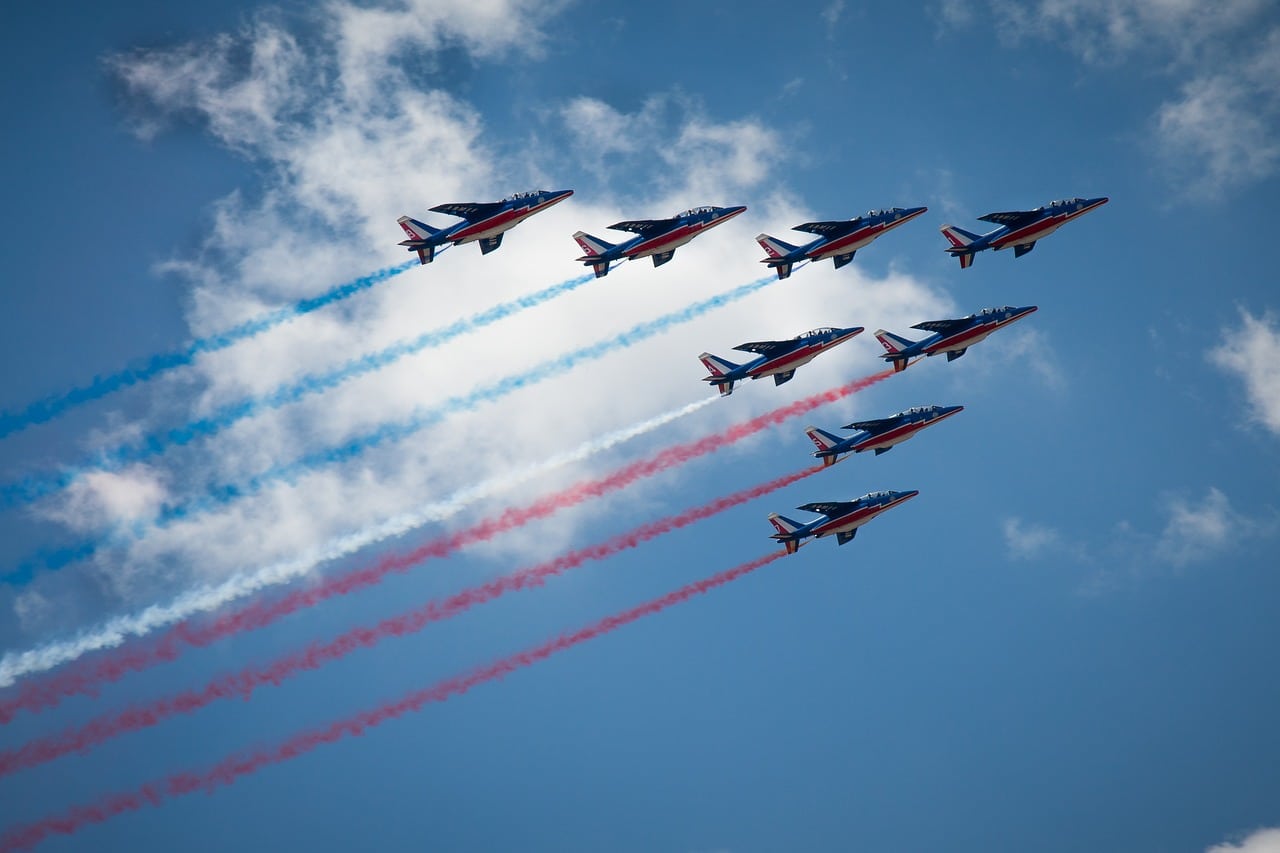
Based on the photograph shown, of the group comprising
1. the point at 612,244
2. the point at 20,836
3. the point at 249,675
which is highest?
the point at 612,244

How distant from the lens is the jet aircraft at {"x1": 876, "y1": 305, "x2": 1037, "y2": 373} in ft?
325

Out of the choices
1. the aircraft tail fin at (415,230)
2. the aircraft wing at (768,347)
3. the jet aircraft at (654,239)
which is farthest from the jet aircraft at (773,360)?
the aircraft tail fin at (415,230)

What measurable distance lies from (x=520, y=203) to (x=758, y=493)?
Result: 996 inches

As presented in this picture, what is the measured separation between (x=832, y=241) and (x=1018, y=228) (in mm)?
12573

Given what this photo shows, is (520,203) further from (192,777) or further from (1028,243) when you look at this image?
(192,777)

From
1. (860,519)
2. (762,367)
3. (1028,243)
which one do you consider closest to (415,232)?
(762,367)

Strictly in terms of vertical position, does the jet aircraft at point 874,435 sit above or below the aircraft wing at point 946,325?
below

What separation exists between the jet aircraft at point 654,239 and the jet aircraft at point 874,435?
15.6m

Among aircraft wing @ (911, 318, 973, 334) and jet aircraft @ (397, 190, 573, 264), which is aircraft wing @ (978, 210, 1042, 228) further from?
jet aircraft @ (397, 190, 573, 264)

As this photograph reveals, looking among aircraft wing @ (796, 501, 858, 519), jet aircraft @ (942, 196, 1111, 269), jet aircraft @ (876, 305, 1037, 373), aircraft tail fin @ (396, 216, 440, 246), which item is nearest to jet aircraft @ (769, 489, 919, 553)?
aircraft wing @ (796, 501, 858, 519)

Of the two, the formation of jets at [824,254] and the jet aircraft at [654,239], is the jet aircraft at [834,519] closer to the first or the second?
the formation of jets at [824,254]

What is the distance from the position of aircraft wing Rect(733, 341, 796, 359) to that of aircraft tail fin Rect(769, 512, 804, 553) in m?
10.9

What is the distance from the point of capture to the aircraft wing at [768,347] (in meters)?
98.1

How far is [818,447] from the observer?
98.4m
